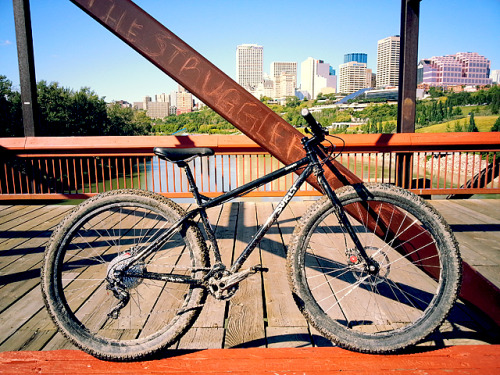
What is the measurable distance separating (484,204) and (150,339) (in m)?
5.23

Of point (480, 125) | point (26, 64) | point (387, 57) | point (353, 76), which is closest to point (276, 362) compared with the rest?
point (26, 64)

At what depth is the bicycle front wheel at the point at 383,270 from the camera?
1576 mm

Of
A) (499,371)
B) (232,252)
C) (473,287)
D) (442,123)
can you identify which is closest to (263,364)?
(499,371)

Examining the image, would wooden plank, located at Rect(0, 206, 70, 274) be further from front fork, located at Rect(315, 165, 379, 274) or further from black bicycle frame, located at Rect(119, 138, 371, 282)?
front fork, located at Rect(315, 165, 379, 274)

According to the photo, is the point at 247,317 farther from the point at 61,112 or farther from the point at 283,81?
the point at 283,81

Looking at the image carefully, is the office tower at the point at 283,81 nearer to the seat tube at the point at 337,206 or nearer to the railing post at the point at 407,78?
the railing post at the point at 407,78

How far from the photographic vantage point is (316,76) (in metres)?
169

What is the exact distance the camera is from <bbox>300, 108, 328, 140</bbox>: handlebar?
1563 mm

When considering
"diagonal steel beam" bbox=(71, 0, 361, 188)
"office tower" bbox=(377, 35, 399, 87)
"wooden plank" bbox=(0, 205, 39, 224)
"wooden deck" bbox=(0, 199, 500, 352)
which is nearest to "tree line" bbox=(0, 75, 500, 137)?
"wooden plank" bbox=(0, 205, 39, 224)

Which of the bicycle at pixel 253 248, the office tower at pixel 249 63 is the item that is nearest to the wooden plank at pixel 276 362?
the bicycle at pixel 253 248

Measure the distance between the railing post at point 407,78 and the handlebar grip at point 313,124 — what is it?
3.34 meters

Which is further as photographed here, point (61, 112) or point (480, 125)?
point (480, 125)

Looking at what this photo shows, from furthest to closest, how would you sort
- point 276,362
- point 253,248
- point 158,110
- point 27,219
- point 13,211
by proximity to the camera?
1. point 158,110
2. point 13,211
3. point 27,219
4. point 253,248
5. point 276,362

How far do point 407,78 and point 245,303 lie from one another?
374 cm
